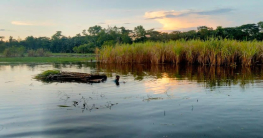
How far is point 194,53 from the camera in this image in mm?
27078

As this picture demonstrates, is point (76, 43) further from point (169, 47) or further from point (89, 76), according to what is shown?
point (89, 76)

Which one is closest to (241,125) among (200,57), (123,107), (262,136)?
(262,136)

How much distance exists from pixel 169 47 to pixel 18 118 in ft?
74.2

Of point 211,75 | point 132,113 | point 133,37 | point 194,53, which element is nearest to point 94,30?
point 133,37

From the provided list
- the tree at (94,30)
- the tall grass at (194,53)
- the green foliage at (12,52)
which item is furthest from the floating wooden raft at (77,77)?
the tree at (94,30)

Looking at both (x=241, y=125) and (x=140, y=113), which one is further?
(x=140, y=113)

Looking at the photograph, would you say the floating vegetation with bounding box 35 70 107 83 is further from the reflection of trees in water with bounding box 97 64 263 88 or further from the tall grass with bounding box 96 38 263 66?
the tall grass with bounding box 96 38 263 66

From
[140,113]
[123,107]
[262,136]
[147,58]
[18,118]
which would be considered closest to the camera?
[262,136]

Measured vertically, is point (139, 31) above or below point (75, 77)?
above

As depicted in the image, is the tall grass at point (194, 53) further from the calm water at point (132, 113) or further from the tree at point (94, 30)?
the tree at point (94, 30)

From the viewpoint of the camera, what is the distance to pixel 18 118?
6680mm

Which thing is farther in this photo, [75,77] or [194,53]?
[194,53]

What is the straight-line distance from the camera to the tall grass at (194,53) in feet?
81.3

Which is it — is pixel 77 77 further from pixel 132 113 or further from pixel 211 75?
pixel 211 75
